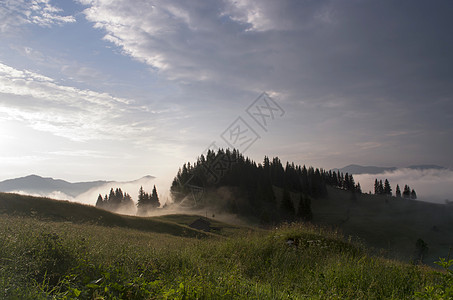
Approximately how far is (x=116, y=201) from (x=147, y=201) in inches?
978

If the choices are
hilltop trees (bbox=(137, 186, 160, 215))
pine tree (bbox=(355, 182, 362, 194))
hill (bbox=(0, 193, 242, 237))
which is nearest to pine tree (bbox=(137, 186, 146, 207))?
hilltop trees (bbox=(137, 186, 160, 215))

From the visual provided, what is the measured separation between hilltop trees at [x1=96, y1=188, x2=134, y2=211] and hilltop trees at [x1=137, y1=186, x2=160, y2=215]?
15910 mm

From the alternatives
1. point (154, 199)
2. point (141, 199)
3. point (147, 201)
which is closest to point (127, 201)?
point (141, 199)

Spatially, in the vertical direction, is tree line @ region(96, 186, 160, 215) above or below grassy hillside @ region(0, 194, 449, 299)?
below

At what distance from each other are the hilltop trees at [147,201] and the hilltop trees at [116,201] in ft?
52.2

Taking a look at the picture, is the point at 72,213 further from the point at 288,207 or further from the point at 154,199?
the point at 154,199

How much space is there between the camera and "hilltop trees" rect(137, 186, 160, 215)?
332ft

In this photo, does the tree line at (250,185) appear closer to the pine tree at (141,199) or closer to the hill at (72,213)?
the pine tree at (141,199)

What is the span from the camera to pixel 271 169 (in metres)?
122

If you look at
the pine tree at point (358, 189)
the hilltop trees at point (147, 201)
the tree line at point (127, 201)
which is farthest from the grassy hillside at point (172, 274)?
the pine tree at point (358, 189)

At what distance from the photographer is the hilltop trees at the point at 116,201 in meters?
119

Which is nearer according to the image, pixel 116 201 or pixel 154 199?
→ pixel 154 199

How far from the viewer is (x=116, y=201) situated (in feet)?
399

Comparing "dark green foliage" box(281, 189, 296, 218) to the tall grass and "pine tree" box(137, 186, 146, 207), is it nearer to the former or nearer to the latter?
"pine tree" box(137, 186, 146, 207)
